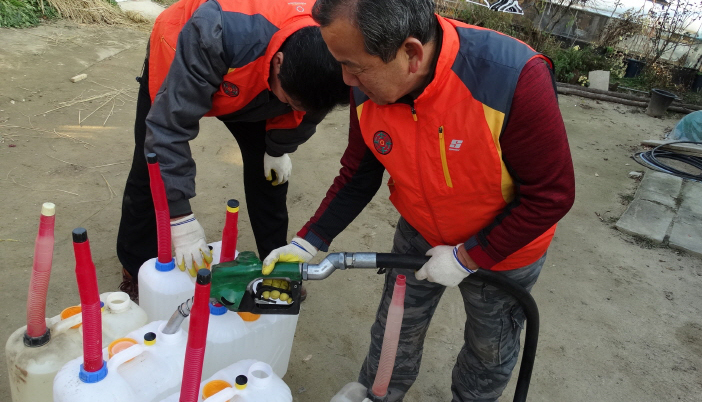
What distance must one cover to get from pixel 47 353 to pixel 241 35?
1151 mm

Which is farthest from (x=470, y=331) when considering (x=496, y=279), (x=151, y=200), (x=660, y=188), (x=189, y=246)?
(x=660, y=188)

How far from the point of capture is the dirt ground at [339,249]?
2.62 m

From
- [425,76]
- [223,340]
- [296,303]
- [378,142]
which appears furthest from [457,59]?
Result: [223,340]

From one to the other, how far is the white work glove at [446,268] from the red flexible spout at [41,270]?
1.02 metres

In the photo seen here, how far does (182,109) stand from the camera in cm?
182

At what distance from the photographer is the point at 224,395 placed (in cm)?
139

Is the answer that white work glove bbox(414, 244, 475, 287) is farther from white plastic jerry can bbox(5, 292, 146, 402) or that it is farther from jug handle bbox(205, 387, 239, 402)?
white plastic jerry can bbox(5, 292, 146, 402)

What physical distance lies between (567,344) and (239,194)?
7.27ft

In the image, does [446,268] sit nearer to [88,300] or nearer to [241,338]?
[241,338]

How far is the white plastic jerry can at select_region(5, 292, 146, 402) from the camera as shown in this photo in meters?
1.56

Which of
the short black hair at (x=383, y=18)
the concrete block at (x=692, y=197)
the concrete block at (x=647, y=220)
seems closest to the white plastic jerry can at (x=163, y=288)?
the short black hair at (x=383, y=18)

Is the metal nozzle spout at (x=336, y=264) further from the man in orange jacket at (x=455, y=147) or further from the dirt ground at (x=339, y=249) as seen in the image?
the dirt ground at (x=339, y=249)

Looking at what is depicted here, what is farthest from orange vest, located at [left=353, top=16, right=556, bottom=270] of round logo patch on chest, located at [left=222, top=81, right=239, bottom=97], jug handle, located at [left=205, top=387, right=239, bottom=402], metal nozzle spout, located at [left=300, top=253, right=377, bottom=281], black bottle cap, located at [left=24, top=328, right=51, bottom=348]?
black bottle cap, located at [left=24, top=328, right=51, bottom=348]

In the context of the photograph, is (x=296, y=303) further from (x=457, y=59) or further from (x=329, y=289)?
(x=329, y=289)
